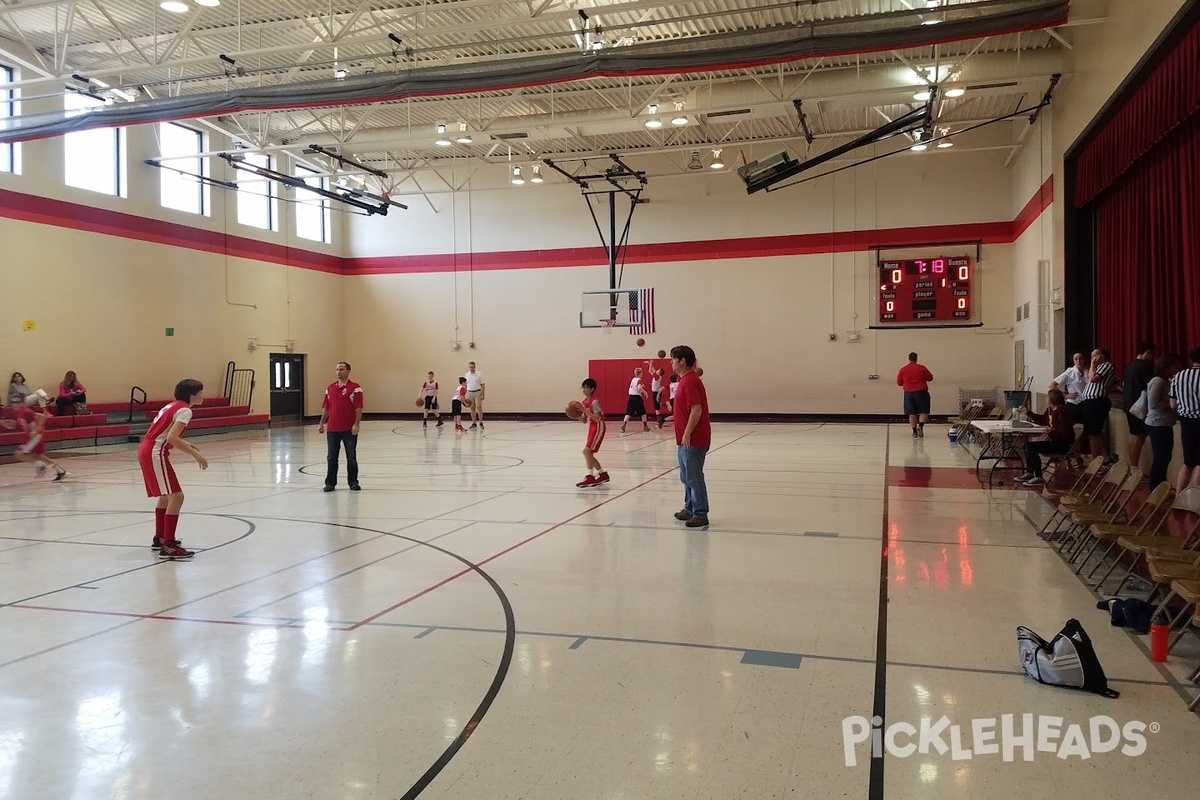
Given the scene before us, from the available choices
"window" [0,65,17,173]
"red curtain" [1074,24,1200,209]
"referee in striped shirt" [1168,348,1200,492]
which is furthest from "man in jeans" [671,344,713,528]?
"window" [0,65,17,173]

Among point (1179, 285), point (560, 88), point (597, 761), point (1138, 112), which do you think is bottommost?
point (597, 761)

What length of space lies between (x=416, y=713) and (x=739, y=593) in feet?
8.34

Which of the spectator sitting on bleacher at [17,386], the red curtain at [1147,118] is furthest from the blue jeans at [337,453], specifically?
the red curtain at [1147,118]

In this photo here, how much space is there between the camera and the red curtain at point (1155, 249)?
362 inches

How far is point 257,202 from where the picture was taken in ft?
76.5

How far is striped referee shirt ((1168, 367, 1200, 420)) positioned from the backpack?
494 centimetres

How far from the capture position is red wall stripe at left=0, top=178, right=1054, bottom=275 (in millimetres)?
17656

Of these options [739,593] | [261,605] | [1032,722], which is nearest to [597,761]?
[1032,722]

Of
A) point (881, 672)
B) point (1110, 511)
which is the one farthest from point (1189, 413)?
point (881, 672)

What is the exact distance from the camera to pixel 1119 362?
1242 centimetres

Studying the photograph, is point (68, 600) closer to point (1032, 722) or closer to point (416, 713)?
point (416, 713)

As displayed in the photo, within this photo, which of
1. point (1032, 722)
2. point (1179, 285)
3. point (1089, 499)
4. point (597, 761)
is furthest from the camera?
point (1179, 285)

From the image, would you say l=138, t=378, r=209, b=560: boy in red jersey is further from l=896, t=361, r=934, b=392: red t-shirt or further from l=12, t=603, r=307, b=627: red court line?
l=896, t=361, r=934, b=392: red t-shirt

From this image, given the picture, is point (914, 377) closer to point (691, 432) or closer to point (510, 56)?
point (510, 56)
